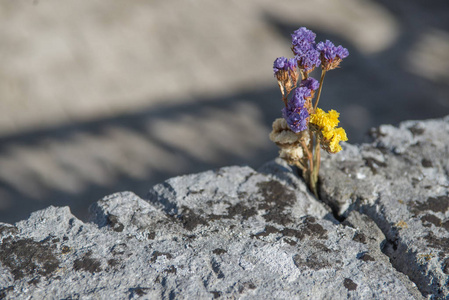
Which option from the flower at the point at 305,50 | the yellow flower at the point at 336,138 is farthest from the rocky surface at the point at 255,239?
the flower at the point at 305,50

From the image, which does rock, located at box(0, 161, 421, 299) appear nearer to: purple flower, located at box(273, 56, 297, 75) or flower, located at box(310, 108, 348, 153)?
flower, located at box(310, 108, 348, 153)

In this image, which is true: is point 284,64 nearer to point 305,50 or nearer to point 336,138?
point 305,50

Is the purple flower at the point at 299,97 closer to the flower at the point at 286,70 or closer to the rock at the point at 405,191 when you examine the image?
the flower at the point at 286,70

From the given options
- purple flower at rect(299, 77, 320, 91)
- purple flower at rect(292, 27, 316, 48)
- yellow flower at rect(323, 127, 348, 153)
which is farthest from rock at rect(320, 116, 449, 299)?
purple flower at rect(292, 27, 316, 48)

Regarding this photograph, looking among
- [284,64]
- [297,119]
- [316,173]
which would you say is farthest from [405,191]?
[284,64]

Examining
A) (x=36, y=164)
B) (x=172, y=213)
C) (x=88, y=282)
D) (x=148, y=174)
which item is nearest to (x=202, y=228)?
(x=172, y=213)
